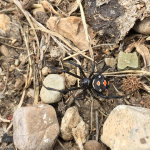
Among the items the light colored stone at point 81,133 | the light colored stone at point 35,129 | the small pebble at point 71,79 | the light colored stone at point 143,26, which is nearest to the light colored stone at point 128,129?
the light colored stone at point 81,133

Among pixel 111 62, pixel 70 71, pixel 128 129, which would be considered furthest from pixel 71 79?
pixel 128 129

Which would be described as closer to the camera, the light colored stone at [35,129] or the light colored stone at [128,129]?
the light colored stone at [128,129]

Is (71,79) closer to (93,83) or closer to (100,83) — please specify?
(93,83)

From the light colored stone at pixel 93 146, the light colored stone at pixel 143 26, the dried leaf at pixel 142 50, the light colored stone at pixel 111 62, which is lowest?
the light colored stone at pixel 93 146

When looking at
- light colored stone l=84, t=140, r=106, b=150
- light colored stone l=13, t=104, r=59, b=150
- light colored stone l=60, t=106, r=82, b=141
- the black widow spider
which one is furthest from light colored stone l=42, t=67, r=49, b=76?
light colored stone l=84, t=140, r=106, b=150

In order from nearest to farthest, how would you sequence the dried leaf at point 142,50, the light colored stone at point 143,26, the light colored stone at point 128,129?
the light colored stone at point 128,129 < the light colored stone at point 143,26 < the dried leaf at point 142,50

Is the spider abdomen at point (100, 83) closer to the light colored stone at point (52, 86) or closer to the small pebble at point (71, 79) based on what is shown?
the small pebble at point (71, 79)

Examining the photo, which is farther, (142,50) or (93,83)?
(93,83)
